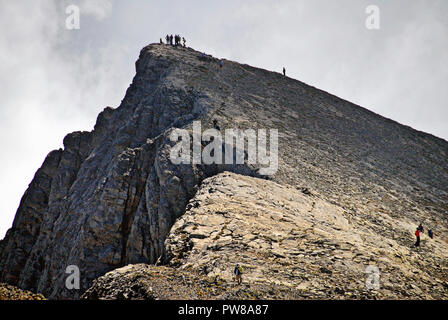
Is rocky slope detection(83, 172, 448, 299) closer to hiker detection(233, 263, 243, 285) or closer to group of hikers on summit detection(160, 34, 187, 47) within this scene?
hiker detection(233, 263, 243, 285)

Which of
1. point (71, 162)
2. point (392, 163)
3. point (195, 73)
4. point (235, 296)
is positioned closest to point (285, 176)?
point (235, 296)

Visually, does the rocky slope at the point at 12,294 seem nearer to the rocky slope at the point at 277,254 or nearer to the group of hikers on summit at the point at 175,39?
the rocky slope at the point at 277,254

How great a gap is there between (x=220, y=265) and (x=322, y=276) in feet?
17.8

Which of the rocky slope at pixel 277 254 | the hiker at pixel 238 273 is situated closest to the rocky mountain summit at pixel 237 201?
the rocky slope at pixel 277 254

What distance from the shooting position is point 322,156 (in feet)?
114

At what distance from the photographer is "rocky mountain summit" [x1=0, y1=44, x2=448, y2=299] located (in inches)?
621

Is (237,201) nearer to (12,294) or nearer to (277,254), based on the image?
(277,254)

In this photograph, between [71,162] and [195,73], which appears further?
[71,162]

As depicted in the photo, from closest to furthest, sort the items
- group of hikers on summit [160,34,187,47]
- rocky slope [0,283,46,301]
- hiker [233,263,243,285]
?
1. rocky slope [0,283,46,301]
2. hiker [233,263,243,285]
3. group of hikers on summit [160,34,187,47]

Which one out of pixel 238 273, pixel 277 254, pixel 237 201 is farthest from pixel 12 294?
pixel 237 201

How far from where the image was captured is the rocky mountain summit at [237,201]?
1577cm

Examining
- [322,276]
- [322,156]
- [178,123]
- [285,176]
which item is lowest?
[322,276]

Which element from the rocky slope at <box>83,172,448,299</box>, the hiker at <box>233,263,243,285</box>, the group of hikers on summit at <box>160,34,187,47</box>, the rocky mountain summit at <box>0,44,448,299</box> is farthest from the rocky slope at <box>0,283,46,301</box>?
the group of hikers on summit at <box>160,34,187,47</box>
